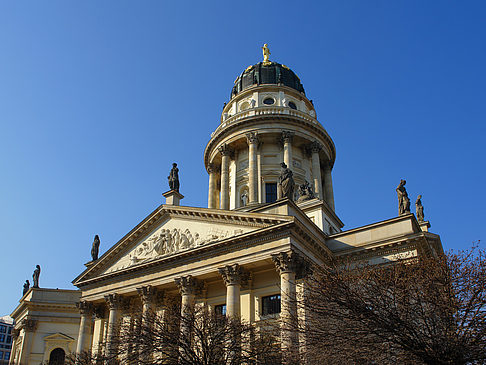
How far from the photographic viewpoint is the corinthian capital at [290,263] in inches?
970

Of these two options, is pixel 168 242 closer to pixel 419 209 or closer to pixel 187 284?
pixel 187 284

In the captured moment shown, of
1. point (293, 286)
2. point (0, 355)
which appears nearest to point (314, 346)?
point (293, 286)

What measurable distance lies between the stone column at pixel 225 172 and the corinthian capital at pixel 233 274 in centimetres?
1733

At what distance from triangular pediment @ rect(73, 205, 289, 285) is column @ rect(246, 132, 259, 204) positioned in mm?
10902

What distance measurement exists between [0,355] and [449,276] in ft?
355

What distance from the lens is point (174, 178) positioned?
34469 mm

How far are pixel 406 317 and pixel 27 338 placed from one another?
119ft

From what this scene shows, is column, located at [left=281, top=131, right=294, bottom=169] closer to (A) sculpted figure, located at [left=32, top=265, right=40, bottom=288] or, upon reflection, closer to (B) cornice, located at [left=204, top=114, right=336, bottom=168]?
(B) cornice, located at [left=204, top=114, right=336, bottom=168]

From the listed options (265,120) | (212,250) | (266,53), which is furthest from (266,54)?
(212,250)

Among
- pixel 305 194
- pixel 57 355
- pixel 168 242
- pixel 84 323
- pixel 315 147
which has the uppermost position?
pixel 315 147

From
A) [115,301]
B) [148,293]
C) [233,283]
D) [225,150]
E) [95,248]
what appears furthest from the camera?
[225,150]

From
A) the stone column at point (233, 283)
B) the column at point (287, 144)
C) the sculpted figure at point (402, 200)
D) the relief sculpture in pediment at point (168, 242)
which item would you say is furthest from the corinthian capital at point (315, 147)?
the stone column at point (233, 283)

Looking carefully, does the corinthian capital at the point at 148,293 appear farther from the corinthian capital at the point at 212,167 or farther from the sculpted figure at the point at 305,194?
the corinthian capital at the point at 212,167

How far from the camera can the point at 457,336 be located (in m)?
14.7
